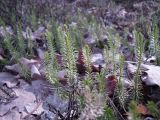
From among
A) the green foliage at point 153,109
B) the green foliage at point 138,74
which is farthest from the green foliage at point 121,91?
the green foliage at point 153,109

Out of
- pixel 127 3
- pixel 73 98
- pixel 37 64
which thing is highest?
pixel 73 98

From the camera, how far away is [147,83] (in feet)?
7.01

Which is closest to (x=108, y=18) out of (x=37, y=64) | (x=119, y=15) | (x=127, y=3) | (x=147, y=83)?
(x=119, y=15)

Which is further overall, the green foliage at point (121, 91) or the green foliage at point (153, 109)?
the green foliage at point (121, 91)

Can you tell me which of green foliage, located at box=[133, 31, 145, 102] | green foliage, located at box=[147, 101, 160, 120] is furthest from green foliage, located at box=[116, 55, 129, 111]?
green foliage, located at box=[147, 101, 160, 120]

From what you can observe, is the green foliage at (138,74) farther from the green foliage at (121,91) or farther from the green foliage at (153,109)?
the green foliage at (153,109)

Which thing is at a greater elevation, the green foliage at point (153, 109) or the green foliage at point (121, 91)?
the green foliage at point (153, 109)

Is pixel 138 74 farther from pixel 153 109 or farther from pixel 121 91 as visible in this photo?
pixel 153 109

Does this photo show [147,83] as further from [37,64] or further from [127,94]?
[37,64]

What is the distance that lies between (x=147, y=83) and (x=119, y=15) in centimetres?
398

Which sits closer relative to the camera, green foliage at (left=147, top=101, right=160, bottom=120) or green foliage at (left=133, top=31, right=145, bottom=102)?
green foliage at (left=147, top=101, right=160, bottom=120)

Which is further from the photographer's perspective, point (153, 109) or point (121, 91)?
point (121, 91)

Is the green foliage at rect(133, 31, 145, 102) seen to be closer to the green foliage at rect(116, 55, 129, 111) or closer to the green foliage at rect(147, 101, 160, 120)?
the green foliage at rect(116, 55, 129, 111)

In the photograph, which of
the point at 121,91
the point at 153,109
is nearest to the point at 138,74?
the point at 121,91
